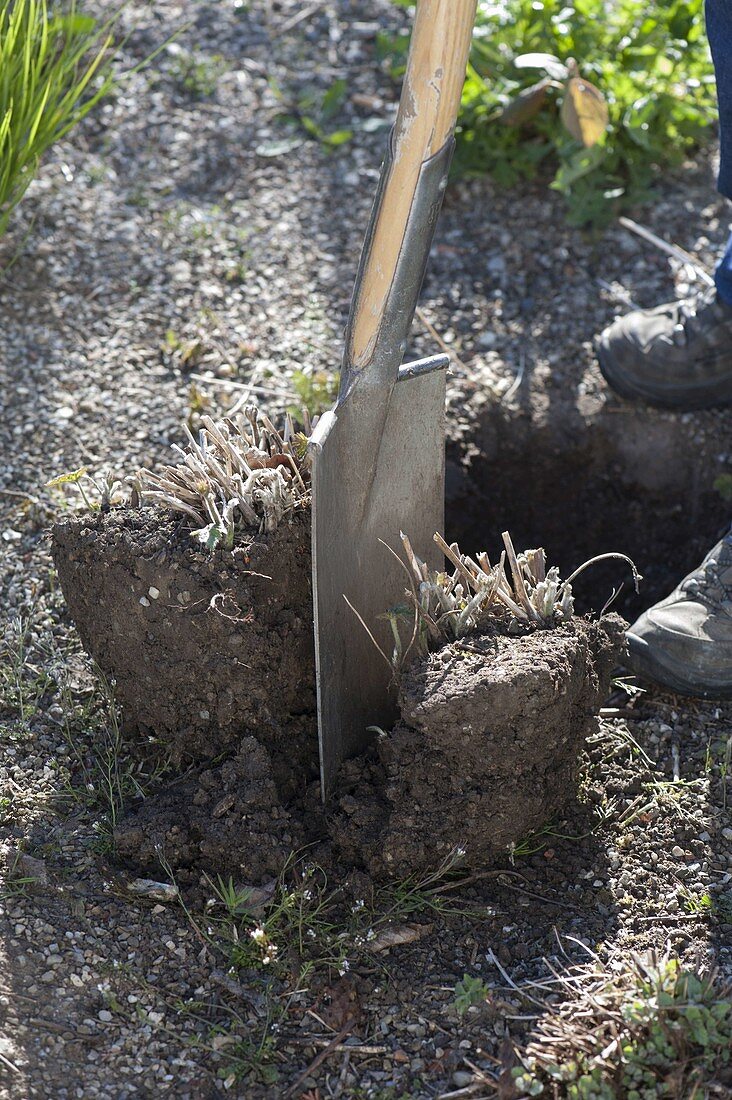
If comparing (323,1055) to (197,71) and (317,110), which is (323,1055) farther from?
(197,71)

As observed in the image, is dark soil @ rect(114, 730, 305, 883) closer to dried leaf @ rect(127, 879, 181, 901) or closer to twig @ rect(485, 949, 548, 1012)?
dried leaf @ rect(127, 879, 181, 901)

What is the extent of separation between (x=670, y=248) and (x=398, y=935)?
6.61 feet

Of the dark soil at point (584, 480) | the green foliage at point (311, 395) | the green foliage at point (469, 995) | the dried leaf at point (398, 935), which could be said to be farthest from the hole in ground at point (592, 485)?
the green foliage at point (469, 995)

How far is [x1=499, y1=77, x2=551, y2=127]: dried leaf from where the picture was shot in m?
3.00

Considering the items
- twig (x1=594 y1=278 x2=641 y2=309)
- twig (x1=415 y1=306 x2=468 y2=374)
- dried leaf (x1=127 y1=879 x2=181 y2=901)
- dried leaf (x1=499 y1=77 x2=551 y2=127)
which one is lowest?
dried leaf (x1=127 y1=879 x2=181 y2=901)

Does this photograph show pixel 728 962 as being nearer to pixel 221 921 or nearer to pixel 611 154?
pixel 221 921

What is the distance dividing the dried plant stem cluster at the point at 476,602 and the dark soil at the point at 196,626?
0.61ft

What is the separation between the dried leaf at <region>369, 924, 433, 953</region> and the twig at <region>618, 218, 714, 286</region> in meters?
1.87

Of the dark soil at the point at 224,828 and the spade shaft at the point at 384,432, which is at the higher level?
the spade shaft at the point at 384,432

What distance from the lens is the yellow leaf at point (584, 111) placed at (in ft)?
9.04

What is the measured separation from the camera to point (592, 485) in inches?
106

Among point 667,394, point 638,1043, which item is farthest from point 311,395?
point 638,1043

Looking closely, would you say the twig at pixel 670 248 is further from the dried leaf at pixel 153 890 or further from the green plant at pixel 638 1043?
the dried leaf at pixel 153 890

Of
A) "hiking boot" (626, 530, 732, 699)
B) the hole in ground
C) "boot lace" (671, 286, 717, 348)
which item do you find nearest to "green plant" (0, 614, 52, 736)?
the hole in ground
